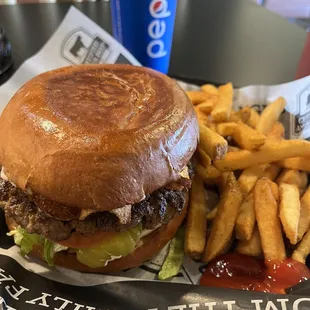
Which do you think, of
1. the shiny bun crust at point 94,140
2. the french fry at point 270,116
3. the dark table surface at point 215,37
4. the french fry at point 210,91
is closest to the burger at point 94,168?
the shiny bun crust at point 94,140

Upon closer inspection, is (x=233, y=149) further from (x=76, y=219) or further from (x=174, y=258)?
(x=76, y=219)

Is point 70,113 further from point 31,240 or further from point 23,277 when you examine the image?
point 23,277

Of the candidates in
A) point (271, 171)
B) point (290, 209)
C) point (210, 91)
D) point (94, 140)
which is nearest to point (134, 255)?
point (94, 140)

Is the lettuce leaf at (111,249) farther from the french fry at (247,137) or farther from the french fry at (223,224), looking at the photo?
the french fry at (247,137)

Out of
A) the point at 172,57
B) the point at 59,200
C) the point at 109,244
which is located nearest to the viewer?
the point at 59,200

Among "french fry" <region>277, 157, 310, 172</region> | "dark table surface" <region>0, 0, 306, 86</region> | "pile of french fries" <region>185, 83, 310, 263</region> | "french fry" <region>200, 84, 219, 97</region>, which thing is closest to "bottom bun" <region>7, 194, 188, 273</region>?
"pile of french fries" <region>185, 83, 310, 263</region>

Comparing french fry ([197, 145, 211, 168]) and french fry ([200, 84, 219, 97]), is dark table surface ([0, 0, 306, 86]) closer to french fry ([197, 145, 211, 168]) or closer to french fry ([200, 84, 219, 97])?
french fry ([200, 84, 219, 97])

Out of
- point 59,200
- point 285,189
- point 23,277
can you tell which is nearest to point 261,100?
point 285,189
